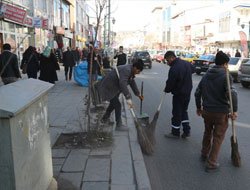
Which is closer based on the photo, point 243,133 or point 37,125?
point 37,125

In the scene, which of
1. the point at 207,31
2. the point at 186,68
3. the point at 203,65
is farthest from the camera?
the point at 207,31

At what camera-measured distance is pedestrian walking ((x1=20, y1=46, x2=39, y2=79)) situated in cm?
955

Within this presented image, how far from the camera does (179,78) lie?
208 inches

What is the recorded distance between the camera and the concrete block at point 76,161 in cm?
400

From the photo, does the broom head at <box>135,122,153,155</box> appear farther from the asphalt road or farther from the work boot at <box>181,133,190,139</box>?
the work boot at <box>181,133,190,139</box>

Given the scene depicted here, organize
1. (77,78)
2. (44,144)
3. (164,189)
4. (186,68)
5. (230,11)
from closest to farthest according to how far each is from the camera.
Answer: (44,144), (164,189), (186,68), (77,78), (230,11)

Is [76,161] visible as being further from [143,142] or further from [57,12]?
[57,12]

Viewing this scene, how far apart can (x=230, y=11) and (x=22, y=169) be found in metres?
47.8

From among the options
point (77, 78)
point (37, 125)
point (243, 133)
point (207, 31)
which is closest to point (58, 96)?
point (77, 78)

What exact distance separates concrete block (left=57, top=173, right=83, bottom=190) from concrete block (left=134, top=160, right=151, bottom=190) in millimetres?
819

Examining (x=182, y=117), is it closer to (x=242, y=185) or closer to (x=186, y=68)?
(x=186, y=68)

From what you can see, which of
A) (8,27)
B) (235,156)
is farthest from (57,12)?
(235,156)

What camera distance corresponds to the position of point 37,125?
8.95ft

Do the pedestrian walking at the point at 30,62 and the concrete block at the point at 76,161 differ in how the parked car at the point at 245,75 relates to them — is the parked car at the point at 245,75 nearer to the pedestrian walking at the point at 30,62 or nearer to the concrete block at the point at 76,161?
the pedestrian walking at the point at 30,62
